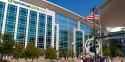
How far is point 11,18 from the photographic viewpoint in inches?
2085

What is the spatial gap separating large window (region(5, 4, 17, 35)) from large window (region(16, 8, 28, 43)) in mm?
2052

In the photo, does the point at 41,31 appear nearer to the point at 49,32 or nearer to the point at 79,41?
the point at 49,32

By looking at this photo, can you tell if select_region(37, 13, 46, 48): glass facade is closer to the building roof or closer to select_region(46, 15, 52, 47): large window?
select_region(46, 15, 52, 47): large window

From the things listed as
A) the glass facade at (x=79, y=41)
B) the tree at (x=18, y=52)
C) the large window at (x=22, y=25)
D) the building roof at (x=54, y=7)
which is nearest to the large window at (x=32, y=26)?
the large window at (x=22, y=25)

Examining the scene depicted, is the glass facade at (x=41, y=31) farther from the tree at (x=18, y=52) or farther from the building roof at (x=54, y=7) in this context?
the tree at (x=18, y=52)

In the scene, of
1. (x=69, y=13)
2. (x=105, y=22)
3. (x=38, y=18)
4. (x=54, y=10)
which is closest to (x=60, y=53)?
(x=38, y=18)

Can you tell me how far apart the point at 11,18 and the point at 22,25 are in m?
4.20

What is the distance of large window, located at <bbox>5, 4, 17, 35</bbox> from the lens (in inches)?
2029

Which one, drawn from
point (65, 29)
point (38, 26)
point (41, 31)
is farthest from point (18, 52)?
point (65, 29)

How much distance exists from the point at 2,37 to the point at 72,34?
45.0 metres

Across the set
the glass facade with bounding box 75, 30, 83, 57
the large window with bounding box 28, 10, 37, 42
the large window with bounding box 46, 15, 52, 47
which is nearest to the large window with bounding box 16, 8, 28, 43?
the large window with bounding box 28, 10, 37, 42

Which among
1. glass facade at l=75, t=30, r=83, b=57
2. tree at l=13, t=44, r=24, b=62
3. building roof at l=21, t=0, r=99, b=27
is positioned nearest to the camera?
tree at l=13, t=44, r=24, b=62

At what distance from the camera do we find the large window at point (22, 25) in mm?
54688

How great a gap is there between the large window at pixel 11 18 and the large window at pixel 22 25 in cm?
205
